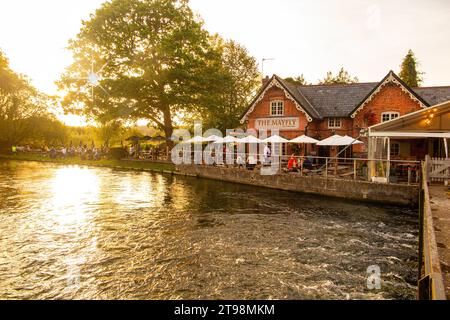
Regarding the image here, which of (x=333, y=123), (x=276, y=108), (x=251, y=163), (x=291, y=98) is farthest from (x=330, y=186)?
(x=276, y=108)

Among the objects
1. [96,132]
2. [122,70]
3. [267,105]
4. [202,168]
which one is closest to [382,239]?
[202,168]

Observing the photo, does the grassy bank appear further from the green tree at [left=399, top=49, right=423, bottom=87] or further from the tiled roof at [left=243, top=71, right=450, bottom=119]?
the green tree at [left=399, top=49, right=423, bottom=87]

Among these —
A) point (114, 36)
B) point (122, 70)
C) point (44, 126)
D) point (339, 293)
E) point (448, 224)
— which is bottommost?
point (339, 293)

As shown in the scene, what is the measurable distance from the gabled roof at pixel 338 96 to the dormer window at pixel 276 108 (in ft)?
3.89

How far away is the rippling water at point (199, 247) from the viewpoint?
748cm

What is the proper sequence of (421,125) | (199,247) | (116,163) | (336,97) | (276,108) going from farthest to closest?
(116,163)
(336,97)
(276,108)
(421,125)
(199,247)

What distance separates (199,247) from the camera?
10.1m

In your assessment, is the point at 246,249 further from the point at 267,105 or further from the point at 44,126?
the point at 44,126

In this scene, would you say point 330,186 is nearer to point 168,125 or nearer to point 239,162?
point 239,162

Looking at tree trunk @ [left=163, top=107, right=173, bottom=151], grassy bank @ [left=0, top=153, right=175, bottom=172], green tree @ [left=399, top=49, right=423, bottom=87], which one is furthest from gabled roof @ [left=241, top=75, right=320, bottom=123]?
green tree @ [left=399, top=49, right=423, bottom=87]

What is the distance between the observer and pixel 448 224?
7984mm

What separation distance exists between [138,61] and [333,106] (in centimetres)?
1996
